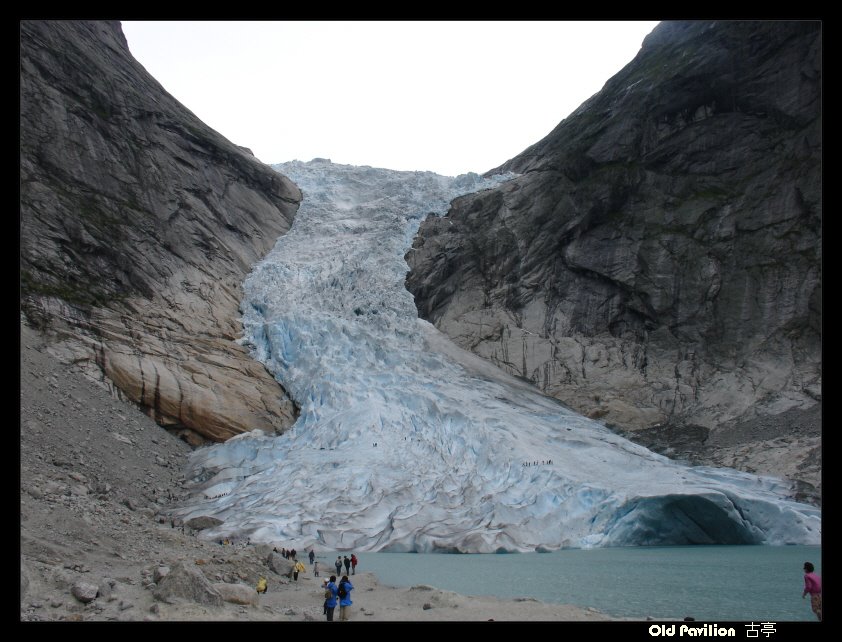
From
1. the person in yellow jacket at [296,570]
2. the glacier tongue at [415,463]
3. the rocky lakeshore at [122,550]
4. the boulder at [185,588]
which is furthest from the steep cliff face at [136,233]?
the boulder at [185,588]

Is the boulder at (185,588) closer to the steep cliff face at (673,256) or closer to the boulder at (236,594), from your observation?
the boulder at (236,594)

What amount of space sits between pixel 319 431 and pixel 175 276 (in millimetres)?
10049

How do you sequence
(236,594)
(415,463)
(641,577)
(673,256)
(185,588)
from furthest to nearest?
(673,256) → (415,463) → (641,577) → (236,594) → (185,588)

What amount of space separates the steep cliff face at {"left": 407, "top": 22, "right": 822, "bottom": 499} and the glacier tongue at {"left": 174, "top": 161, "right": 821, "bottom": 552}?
236cm

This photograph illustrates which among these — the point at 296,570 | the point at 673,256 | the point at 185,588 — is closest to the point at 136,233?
the point at 296,570

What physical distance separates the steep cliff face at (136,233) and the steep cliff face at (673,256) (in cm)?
927

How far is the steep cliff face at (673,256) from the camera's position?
83.3 feet

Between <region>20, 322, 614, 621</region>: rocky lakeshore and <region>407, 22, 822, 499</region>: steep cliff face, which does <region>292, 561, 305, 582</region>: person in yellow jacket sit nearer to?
<region>20, 322, 614, 621</region>: rocky lakeshore

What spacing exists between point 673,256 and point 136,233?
2252cm

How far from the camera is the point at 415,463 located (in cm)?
2088

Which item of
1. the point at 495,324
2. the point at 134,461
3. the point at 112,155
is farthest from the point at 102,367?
the point at 495,324

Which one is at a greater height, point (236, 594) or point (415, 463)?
point (415, 463)

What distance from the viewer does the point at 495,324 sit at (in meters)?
30.0

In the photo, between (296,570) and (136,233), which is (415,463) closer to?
(296,570)
